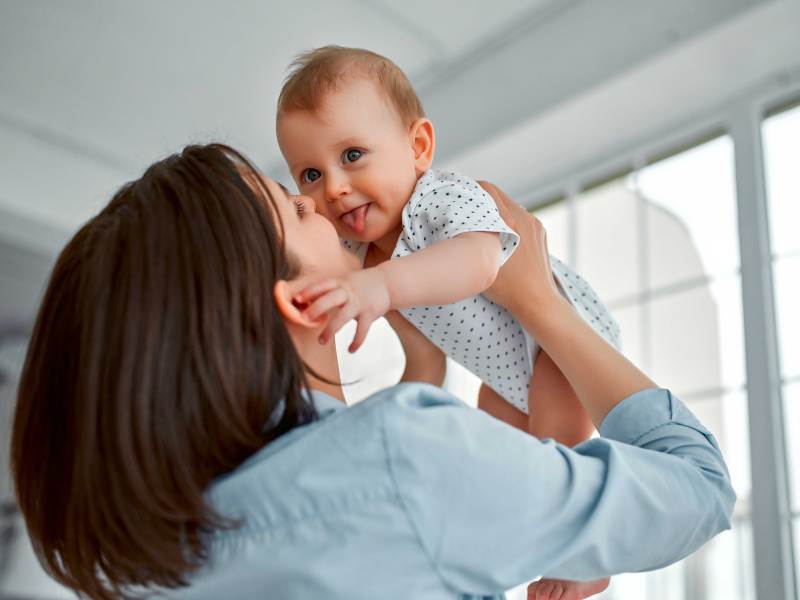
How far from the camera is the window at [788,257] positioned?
2416 mm

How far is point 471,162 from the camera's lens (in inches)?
130

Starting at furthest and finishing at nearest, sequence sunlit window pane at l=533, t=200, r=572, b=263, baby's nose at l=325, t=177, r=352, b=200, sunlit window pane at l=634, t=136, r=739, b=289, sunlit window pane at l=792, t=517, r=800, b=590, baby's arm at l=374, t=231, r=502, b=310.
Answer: sunlit window pane at l=533, t=200, r=572, b=263 → sunlit window pane at l=634, t=136, r=739, b=289 → sunlit window pane at l=792, t=517, r=800, b=590 → baby's nose at l=325, t=177, r=352, b=200 → baby's arm at l=374, t=231, r=502, b=310

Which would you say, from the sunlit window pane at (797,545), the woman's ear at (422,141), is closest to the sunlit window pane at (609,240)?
the sunlit window pane at (797,545)

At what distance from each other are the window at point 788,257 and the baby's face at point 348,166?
1557mm

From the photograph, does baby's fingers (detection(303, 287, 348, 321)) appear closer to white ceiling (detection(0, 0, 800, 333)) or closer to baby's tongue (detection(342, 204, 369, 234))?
baby's tongue (detection(342, 204, 369, 234))

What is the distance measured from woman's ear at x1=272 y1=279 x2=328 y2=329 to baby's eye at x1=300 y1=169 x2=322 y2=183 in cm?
52

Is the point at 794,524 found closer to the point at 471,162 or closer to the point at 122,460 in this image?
the point at 471,162

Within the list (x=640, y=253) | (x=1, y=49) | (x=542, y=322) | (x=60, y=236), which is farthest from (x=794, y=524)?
(x=60, y=236)

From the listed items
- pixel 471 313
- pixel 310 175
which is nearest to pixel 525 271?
pixel 471 313

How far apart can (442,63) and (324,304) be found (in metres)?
2.61

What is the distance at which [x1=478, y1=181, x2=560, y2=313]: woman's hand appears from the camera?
3.56 feet

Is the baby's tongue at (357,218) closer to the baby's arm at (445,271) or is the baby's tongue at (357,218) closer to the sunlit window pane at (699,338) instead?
the baby's arm at (445,271)

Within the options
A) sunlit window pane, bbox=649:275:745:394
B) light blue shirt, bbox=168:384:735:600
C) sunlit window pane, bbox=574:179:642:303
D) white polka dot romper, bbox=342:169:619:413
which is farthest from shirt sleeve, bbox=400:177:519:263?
sunlit window pane, bbox=574:179:642:303

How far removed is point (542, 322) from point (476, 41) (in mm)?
2259
